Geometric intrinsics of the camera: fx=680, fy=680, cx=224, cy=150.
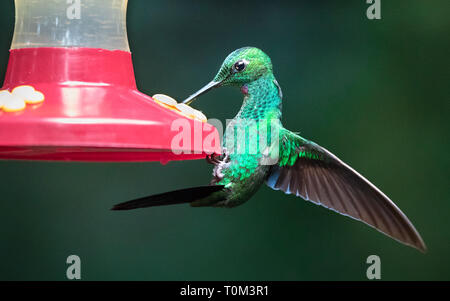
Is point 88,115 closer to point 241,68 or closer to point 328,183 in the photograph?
point 241,68

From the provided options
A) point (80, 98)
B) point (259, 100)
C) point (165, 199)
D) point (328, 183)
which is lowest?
point (165, 199)

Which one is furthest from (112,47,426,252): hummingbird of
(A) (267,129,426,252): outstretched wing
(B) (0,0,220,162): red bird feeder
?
(B) (0,0,220,162): red bird feeder

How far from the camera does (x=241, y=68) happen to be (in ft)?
7.74

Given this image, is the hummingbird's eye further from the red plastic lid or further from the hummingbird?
the red plastic lid

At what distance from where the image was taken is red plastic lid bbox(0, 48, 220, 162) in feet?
4.97

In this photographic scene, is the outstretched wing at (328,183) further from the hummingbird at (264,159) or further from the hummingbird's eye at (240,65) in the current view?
the hummingbird's eye at (240,65)

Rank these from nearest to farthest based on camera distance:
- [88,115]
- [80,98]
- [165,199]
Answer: [88,115], [80,98], [165,199]

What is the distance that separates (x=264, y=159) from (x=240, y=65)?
1.12 ft

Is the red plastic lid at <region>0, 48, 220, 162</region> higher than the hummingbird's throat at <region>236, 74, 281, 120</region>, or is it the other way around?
the hummingbird's throat at <region>236, 74, 281, 120</region>

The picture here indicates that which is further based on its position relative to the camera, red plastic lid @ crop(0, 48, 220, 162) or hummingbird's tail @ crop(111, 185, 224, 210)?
hummingbird's tail @ crop(111, 185, 224, 210)

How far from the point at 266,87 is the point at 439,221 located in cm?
276

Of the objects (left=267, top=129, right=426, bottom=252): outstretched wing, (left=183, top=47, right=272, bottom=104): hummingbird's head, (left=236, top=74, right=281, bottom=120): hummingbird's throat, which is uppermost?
(left=183, top=47, right=272, bottom=104): hummingbird's head

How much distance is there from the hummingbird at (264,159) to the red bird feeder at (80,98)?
307mm

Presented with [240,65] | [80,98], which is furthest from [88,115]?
[240,65]
